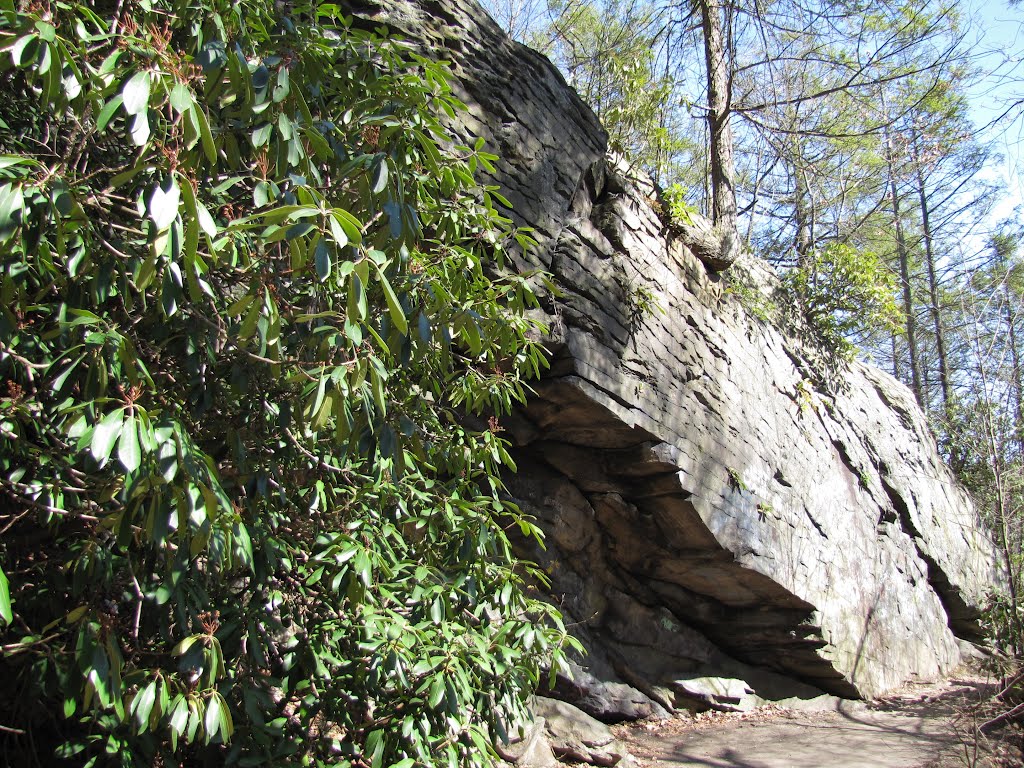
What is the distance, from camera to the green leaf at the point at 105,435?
1.77m

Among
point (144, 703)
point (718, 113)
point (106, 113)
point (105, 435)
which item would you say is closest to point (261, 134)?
point (106, 113)

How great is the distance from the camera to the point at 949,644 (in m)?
10.3

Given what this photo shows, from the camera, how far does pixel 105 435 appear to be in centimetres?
181

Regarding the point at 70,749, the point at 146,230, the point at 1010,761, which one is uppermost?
the point at 146,230

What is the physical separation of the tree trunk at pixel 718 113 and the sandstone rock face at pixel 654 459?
39.5 inches

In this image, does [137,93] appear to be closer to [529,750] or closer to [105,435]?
[105,435]

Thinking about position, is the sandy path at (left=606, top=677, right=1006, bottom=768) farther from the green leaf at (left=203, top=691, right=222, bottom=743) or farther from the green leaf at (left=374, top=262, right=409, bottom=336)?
the green leaf at (left=374, top=262, right=409, bottom=336)

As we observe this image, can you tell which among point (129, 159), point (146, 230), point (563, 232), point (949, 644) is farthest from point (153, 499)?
point (949, 644)

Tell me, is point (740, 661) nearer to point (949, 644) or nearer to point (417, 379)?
point (949, 644)

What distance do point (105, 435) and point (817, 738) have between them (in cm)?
677

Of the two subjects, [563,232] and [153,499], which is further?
[563,232]

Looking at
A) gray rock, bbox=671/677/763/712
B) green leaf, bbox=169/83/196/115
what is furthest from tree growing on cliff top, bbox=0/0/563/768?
gray rock, bbox=671/677/763/712

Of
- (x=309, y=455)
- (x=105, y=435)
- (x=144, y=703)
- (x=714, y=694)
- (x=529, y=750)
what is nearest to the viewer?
(x=105, y=435)

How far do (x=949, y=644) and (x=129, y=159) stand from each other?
38.5 feet
